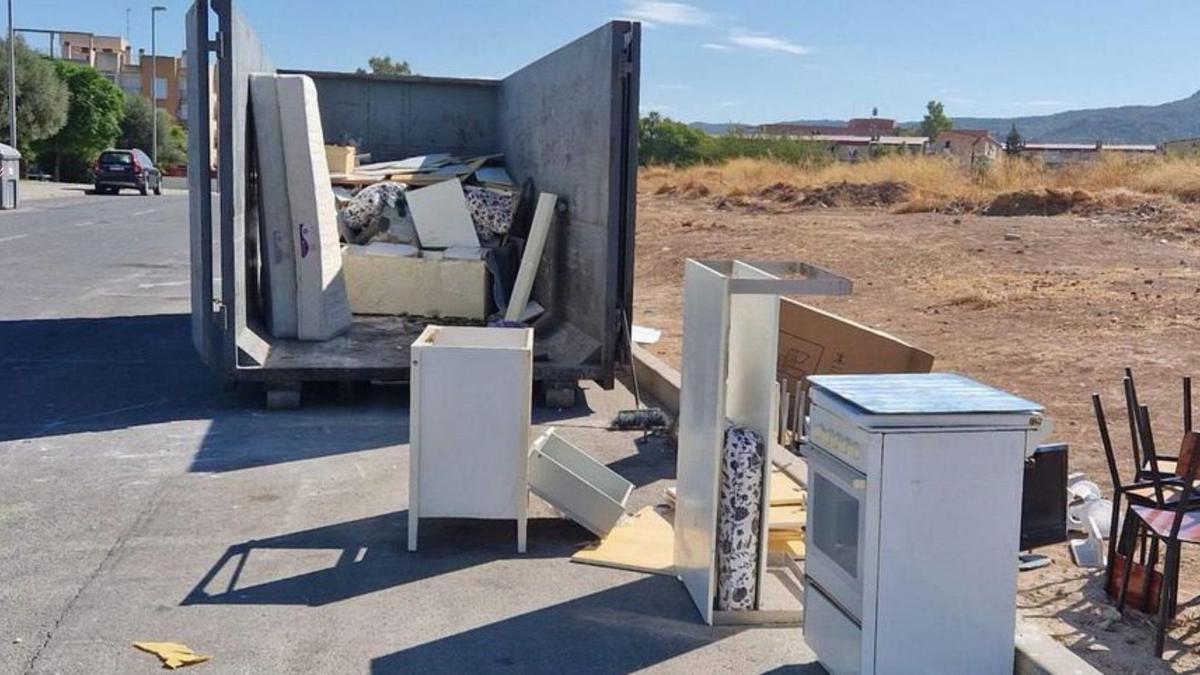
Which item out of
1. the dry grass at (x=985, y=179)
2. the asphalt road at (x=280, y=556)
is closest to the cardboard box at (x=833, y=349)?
the asphalt road at (x=280, y=556)

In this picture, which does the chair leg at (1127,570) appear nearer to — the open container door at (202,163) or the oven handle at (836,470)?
the oven handle at (836,470)

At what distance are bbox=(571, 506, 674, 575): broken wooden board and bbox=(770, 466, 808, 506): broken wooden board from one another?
0.53 metres

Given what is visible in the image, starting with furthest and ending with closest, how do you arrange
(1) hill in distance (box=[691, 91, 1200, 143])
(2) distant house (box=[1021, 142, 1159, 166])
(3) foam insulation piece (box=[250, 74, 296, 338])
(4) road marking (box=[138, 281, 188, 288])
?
(1) hill in distance (box=[691, 91, 1200, 143]) < (2) distant house (box=[1021, 142, 1159, 166]) < (4) road marking (box=[138, 281, 188, 288]) < (3) foam insulation piece (box=[250, 74, 296, 338])

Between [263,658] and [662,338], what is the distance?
8.62 meters

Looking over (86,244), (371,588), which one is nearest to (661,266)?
(86,244)

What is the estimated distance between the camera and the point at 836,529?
15.1 feet

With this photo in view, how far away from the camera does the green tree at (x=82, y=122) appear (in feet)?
213

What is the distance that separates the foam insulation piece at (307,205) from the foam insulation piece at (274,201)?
→ 5cm

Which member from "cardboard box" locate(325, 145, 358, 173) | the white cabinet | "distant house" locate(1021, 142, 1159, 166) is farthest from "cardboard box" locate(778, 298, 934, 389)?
"distant house" locate(1021, 142, 1159, 166)

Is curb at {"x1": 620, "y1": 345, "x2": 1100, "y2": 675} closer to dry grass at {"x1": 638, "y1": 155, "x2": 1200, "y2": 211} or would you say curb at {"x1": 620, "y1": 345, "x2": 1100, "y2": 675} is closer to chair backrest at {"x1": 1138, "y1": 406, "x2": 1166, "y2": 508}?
chair backrest at {"x1": 1138, "y1": 406, "x2": 1166, "y2": 508}

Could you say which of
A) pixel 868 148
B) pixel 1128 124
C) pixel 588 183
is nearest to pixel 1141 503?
pixel 588 183

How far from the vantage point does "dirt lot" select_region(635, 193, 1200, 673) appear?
5398 millimetres

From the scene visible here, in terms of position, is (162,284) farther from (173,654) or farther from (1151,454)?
(1151,454)

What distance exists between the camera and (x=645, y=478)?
7.66 meters
